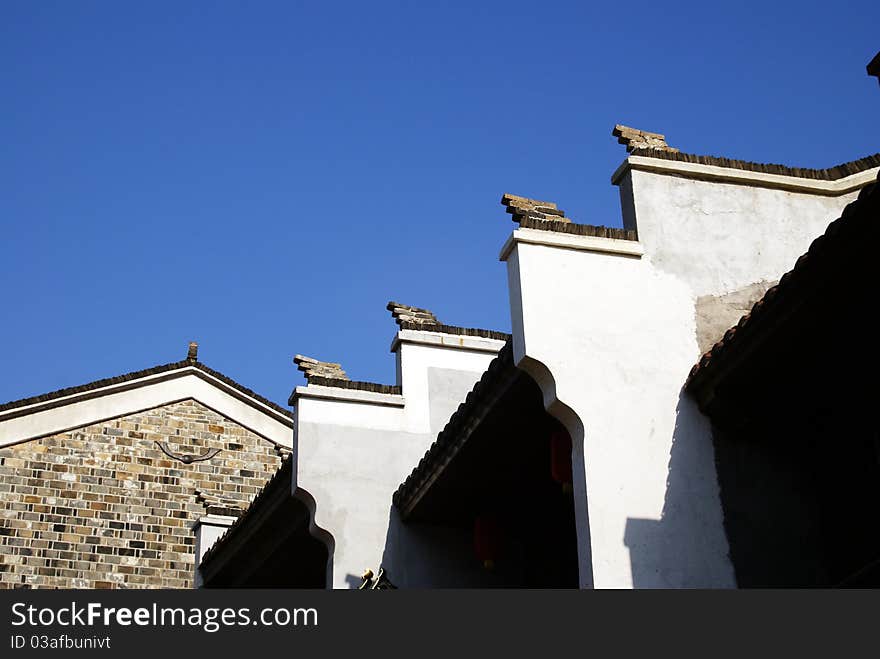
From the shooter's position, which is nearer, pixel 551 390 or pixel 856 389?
pixel 856 389

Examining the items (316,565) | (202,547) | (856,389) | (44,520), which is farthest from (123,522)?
(856,389)

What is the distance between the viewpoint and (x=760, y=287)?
7.56 metres

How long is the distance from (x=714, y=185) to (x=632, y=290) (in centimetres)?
102

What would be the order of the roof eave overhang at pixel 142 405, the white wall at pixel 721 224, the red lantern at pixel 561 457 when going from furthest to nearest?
the roof eave overhang at pixel 142 405
the white wall at pixel 721 224
the red lantern at pixel 561 457

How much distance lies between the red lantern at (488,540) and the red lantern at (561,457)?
1.87 m

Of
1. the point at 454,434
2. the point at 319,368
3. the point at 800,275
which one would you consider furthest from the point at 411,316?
the point at 800,275

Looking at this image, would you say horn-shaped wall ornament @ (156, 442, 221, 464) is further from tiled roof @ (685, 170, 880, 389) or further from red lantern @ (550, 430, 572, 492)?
tiled roof @ (685, 170, 880, 389)

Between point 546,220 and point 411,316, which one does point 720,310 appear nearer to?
point 546,220

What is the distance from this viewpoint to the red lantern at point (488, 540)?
9062 millimetres

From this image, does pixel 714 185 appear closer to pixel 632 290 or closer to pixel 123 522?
pixel 632 290

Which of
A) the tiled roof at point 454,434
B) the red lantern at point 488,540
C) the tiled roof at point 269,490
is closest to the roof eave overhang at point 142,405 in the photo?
the tiled roof at point 269,490

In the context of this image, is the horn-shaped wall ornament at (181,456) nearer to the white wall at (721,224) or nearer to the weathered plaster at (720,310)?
the white wall at (721,224)

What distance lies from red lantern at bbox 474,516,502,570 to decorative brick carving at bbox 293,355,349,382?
1.81 meters

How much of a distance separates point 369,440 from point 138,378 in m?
6.48
